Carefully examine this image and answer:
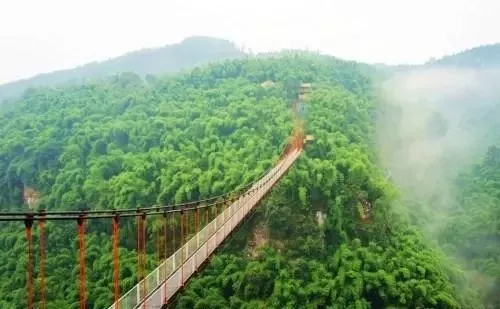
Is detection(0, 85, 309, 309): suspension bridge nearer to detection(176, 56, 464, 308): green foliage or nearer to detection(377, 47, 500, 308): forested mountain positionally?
detection(176, 56, 464, 308): green foliage

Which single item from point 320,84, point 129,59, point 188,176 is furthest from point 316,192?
point 129,59

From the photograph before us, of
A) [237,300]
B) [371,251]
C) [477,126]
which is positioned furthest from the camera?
[477,126]

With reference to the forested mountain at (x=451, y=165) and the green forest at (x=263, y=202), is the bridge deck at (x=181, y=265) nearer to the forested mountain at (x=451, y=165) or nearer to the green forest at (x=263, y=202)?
the green forest at (x=263, y=202)

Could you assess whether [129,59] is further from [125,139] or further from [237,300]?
[237,300]

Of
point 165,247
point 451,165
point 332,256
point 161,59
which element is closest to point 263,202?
point 332,256

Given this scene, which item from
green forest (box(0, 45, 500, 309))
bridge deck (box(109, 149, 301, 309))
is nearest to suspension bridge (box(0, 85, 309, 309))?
bridge deck (box(109, 149, 301, 309))

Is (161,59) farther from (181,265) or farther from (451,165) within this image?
(181,265)
